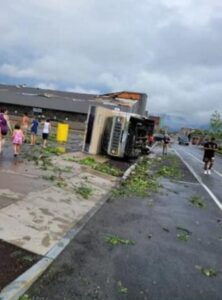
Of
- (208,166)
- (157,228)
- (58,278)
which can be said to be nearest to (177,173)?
(208,166)

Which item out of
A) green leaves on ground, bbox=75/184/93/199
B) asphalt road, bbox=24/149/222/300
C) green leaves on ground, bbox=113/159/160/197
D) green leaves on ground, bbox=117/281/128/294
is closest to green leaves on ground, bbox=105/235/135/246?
asphalt road, bbox=24/149/222/300

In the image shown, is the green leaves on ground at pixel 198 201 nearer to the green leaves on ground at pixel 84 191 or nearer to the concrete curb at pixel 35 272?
the green leaves on ground at pixel 84 191

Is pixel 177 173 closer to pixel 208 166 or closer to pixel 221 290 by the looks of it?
pixel 208 166

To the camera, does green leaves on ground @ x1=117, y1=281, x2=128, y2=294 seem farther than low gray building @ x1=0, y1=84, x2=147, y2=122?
No

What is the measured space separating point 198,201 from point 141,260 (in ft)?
24.0

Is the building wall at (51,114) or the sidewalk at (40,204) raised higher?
the building wall at (51,114)

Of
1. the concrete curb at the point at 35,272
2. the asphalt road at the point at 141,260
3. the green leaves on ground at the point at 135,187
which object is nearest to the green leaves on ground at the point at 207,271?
the asphalt road at the point at 141,260

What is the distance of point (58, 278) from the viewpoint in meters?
5.86

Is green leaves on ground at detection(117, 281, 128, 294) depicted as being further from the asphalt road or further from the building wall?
the building wall

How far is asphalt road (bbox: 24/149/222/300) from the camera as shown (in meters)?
5.70

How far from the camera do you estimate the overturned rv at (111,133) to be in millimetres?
25206

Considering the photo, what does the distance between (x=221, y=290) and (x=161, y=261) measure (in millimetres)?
1267

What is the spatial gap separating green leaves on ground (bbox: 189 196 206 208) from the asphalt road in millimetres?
1454

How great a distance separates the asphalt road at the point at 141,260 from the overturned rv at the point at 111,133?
44.2 feet
